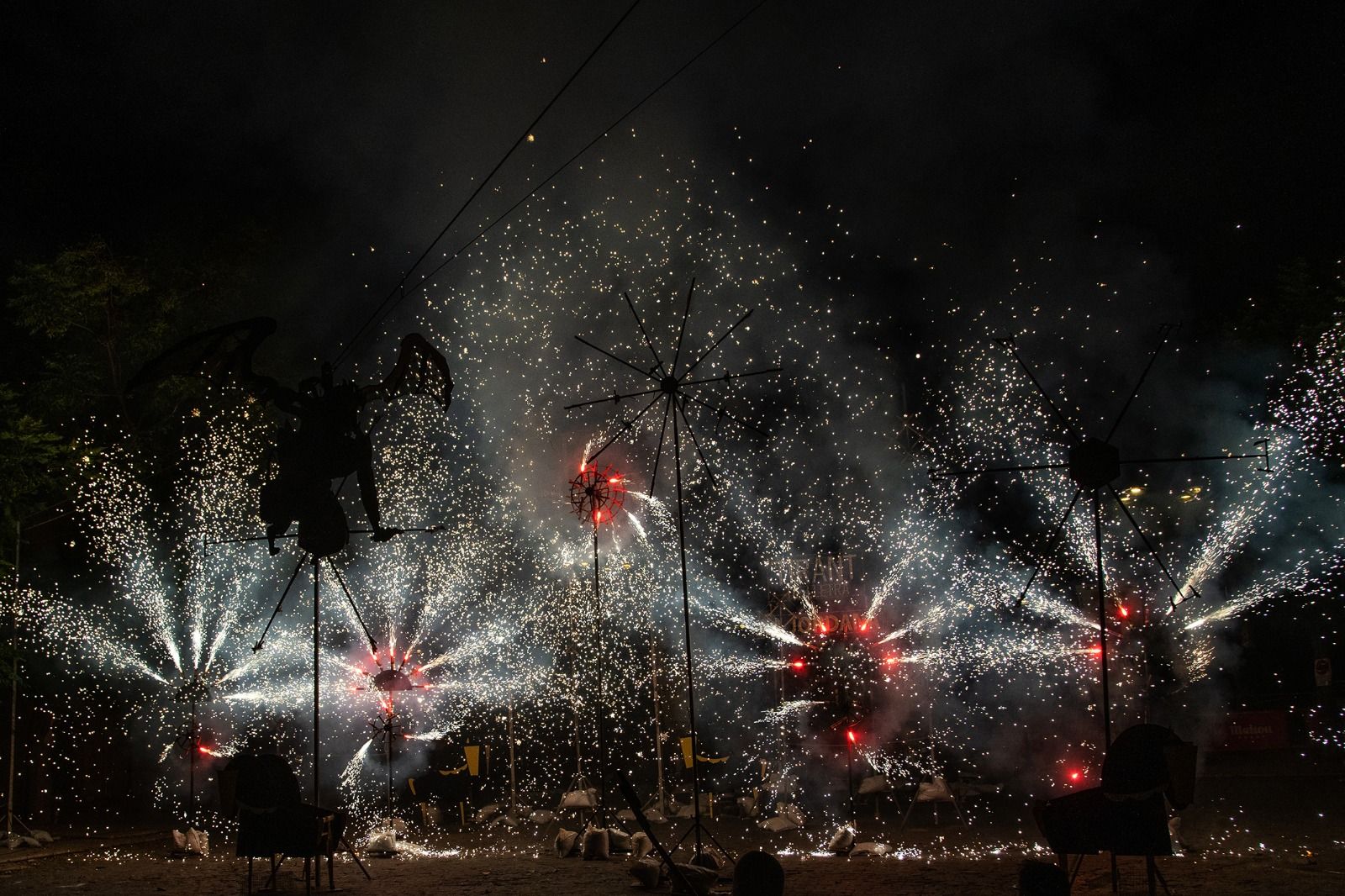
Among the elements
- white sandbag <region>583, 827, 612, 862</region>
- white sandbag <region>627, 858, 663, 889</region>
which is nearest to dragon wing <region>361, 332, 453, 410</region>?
white sandbag <region>627, 858, 663, 889</region>

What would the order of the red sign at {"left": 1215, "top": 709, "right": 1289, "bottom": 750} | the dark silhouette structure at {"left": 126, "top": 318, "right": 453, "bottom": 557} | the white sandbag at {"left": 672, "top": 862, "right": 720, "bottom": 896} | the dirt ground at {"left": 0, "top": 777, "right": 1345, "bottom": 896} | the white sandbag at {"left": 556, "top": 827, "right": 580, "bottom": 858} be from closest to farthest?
the white sandbag at {"left": 672, "top": 862, "right": 720, "bottom": 896}, the dark silhouette structure at {"left": 126, "top": 318, "right": 453, "bottom": 557}, the dirt ground at {"left": 0, "top": 777, "right": 1345, "bottom": 896}, the white sandbag at {"left": 556, "top": 827, "right": 580, "bottom": 858}, the red sign at {"left": 1215, "top": 709, "right": 1289, "bottom": 750}

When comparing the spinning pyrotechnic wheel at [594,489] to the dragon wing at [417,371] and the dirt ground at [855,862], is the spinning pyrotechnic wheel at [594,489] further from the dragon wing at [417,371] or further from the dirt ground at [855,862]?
the dirt ground at [855,862]

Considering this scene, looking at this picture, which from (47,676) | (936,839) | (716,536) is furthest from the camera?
(716,536)

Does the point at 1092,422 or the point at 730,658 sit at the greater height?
the point at 1092,422

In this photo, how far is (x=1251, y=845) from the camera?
946 cm

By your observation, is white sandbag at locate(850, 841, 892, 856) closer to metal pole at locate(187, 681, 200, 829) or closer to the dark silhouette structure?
the dark silhouette structure

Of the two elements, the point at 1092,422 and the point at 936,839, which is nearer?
the point at 936,839

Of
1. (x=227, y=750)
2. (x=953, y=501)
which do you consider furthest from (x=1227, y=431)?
(x=227, y=750)

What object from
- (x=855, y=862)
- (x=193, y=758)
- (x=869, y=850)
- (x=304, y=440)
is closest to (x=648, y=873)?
(x=855, y=862)

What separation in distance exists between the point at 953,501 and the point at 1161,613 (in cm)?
507

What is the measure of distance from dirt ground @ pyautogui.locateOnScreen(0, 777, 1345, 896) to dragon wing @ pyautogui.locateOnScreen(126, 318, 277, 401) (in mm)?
4020

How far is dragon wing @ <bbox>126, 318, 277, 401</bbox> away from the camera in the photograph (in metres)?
7.02

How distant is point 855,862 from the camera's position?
30.1 feet

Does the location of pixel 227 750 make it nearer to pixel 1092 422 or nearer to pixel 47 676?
pixel 47 676
